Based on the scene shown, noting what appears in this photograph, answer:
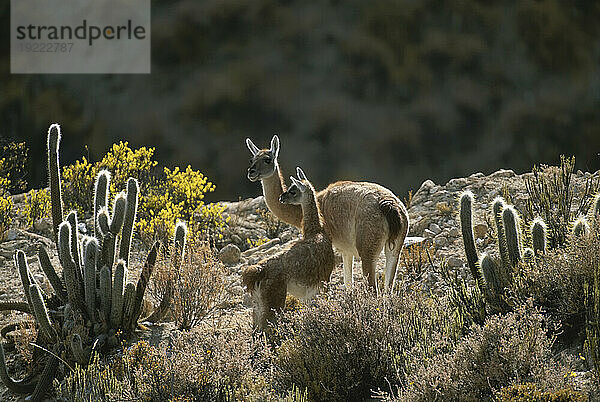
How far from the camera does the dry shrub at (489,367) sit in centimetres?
422

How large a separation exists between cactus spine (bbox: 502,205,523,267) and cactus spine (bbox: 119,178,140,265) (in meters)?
3.03

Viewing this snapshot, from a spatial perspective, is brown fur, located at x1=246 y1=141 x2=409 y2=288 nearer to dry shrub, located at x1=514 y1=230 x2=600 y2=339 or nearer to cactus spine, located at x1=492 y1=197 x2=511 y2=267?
cactus spine, located at x1=492 y1=197 x2=511 y2=267

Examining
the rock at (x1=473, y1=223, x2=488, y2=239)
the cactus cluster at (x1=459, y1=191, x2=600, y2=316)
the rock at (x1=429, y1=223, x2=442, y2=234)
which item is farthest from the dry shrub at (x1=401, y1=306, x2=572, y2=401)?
the rock at (x1=429, y1=223, x2=442, y2=234)

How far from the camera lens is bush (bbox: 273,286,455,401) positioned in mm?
4978

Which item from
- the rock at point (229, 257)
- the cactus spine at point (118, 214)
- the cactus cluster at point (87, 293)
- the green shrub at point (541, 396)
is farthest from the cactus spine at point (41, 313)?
the green shrub at point (541, 396)

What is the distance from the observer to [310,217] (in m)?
6.41

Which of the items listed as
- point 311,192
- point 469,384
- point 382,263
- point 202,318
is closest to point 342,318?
point 469,384

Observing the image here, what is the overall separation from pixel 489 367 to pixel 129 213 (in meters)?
3.49

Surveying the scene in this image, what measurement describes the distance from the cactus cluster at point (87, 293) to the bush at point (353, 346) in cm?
180

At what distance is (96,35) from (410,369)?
1144cm

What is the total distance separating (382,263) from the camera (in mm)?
8867

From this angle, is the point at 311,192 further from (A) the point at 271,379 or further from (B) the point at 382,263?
(B) the point at 382,263

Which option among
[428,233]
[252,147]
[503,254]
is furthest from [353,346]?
[428,233]

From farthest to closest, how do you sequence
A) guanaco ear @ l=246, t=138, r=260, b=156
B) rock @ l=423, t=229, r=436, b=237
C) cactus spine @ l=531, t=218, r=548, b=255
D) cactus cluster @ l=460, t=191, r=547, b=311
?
rock @ l=423, t=229, r=436, b=237, guanaco ear @ l=246, t=138, r=260, b=156, cactus spine @ l=531, t=218, r=548, b=255, cactus cluster @ l=460, t=191, r=547, b=311
